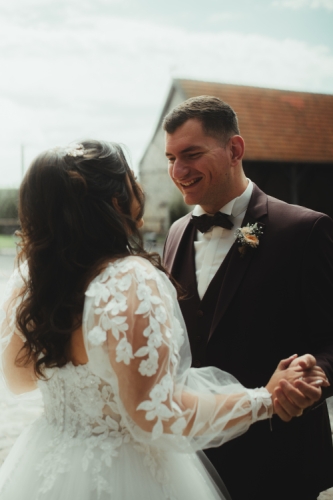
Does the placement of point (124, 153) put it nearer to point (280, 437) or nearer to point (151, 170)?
point (280, 437)

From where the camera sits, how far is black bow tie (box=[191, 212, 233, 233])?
249cm

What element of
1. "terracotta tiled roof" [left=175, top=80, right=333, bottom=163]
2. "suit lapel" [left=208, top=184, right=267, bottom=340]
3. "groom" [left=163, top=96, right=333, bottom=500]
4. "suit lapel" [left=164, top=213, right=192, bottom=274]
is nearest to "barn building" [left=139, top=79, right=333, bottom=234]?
"terracotta tiled roof" [left=175, top=80, right=333, bottom=163]

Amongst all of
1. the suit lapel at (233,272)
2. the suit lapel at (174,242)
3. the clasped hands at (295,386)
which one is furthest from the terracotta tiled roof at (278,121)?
the clasped hands at (295,386)

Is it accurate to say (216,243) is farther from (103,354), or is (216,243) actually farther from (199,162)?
(103,354)

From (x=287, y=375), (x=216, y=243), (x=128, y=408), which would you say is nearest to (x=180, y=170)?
(x=216, y=243)

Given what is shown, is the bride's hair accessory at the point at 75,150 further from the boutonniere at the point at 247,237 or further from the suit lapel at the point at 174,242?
the suit lapel at the point at 174,242

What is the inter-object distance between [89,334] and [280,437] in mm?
1101

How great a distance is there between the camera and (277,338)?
222 cm

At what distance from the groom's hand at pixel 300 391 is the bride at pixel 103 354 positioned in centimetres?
5

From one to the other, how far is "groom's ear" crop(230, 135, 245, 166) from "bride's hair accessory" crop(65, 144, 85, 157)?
39.5 inches

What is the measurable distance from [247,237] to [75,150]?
0.91 meters

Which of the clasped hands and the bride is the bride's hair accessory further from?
the clasped hands

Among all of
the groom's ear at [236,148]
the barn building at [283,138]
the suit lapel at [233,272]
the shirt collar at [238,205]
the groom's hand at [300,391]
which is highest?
the groom's ear at [236,148]

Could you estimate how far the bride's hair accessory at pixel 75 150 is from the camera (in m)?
1.72
